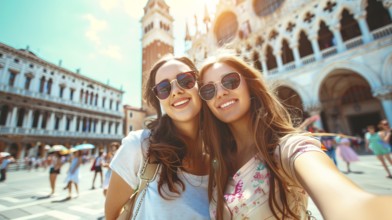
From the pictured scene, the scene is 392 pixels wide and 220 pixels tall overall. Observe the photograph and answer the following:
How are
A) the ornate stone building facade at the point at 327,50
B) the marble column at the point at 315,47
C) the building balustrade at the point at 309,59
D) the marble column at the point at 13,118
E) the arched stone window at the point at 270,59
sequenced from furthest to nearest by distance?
the marble column at the point at 13,118
the arched stone window at the point at 270,59
the building balustrade at the point at 309,59
the marble column at the point at 315,47
the ornate stone building facade at the point at 327,50

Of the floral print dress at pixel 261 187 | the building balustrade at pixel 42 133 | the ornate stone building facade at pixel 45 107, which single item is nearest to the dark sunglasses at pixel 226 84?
the floral print dress at pixel 261 187

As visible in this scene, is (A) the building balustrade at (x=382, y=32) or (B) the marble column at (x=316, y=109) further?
(B) the marble column at (x=316, y=109)

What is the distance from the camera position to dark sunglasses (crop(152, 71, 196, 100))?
152cm

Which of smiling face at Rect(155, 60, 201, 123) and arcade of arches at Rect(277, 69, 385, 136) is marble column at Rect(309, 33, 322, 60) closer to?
arcade of arches at Rect(277, 69, 385, 136)

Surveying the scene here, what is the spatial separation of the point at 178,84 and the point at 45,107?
28736mm

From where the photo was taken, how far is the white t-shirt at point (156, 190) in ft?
3.57

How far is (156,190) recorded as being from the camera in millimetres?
1168

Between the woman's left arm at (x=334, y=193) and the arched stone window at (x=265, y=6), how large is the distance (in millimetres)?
16397

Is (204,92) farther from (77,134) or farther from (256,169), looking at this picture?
(77,134)

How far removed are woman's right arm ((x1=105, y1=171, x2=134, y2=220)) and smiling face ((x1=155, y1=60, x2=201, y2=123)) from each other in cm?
62

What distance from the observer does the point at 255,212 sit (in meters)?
1.00

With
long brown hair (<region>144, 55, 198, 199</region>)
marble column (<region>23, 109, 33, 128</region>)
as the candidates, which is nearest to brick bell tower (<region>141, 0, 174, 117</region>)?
marble column (<region>23, 109, 33, 128</region>)

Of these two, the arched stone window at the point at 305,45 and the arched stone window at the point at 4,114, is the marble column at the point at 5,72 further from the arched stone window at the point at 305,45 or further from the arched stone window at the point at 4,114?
the arched stone window at the point at 305,45

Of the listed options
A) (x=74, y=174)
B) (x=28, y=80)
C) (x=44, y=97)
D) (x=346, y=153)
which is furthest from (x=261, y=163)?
(x=28, y=80)
